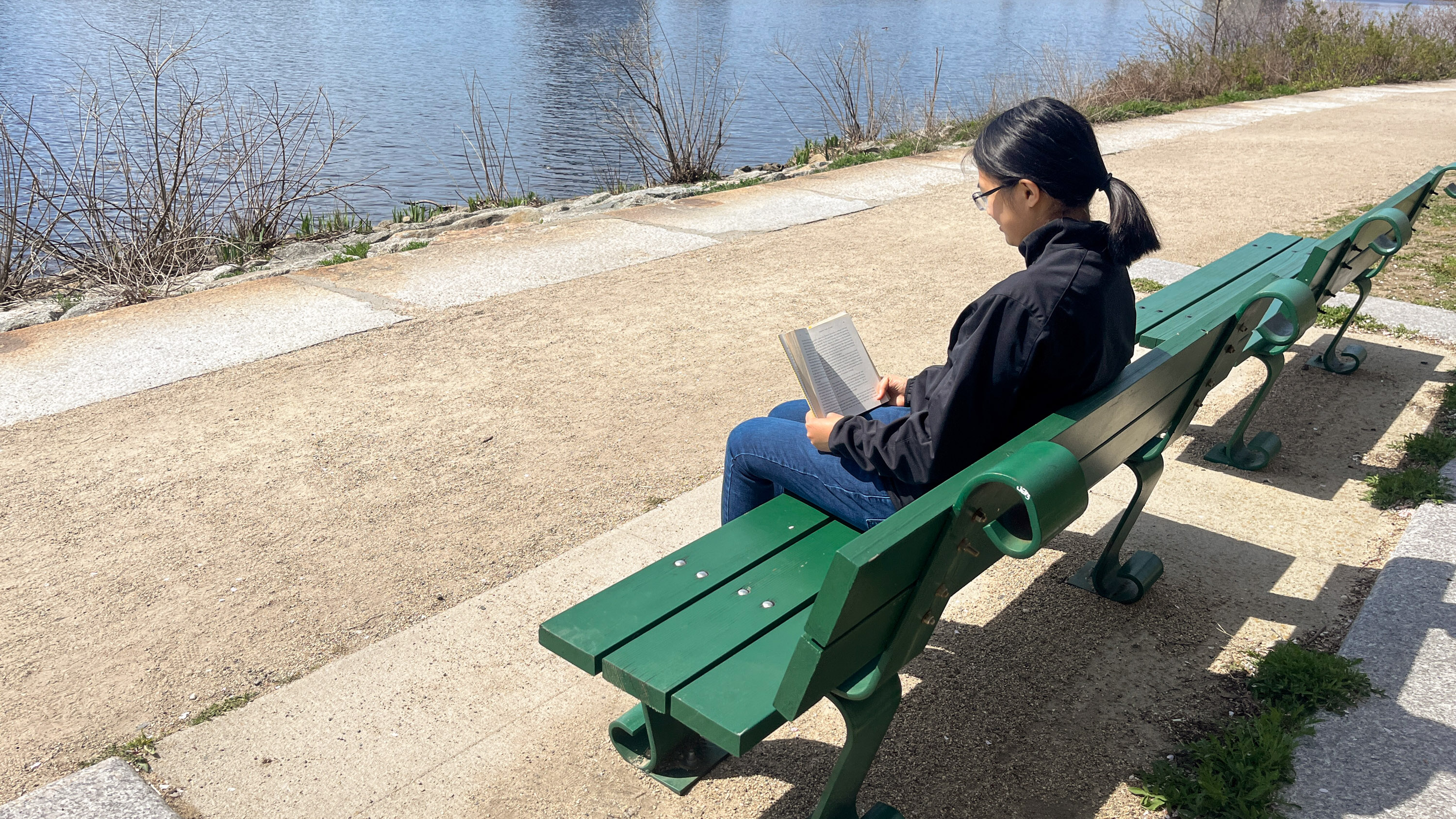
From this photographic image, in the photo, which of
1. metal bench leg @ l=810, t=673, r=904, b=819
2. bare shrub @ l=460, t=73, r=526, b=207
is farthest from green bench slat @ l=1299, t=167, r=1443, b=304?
bare shrub @ l=460, t=73, r=526, b=207

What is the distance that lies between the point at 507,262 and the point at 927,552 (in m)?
5.76

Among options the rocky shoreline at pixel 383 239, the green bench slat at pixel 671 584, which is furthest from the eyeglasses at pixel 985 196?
the rocky shoreline at pixel 383 239

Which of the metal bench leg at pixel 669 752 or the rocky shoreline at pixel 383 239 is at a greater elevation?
the rocky shoreline at pixel 383 239

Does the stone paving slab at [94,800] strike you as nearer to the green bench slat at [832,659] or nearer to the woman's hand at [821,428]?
the green bench slat at [832,659]

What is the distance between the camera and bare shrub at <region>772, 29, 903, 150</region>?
1269cm

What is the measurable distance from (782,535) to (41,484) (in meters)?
3.23

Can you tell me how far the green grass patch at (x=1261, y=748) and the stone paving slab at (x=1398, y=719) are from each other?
0.12 feet

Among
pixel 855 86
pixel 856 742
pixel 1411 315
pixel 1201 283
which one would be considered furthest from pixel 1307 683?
pixel 855 86

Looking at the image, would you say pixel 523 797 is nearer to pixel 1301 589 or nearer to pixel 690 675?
pixel 690 675

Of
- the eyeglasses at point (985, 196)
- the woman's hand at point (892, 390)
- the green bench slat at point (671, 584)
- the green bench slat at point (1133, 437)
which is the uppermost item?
the eyeglasses at point (985, 196)

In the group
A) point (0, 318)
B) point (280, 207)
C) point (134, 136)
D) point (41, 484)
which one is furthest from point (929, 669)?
point (134, 136)

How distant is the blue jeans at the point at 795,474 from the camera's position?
→ 8.16 ft

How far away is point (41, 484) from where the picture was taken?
412 centimetres

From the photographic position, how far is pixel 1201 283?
180 inches
